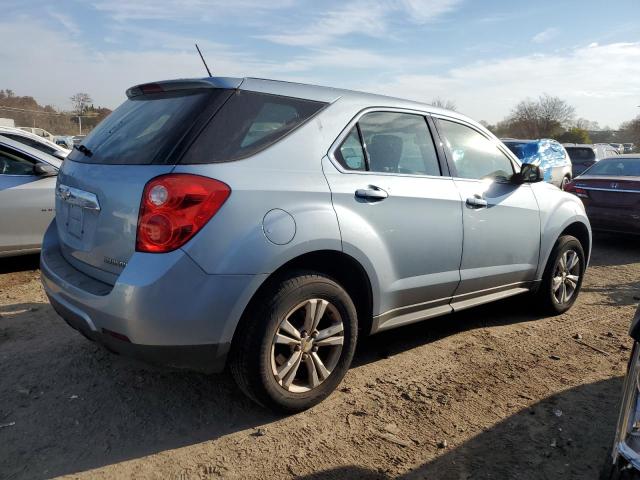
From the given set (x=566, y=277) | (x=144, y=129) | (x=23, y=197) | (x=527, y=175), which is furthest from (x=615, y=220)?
(x=23, y=197)

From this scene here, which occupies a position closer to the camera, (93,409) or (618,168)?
(93,409)

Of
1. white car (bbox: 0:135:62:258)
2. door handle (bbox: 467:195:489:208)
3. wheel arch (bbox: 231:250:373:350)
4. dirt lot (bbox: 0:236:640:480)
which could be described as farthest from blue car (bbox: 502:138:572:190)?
wheel arch (bbox: 231:250:373:350)

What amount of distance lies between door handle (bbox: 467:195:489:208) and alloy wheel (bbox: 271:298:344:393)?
4.46 ft

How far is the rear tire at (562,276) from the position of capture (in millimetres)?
4469

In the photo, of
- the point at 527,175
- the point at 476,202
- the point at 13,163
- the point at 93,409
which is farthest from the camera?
the point at 13,163

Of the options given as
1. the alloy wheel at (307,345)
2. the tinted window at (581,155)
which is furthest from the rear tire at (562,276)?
the tinted window at (581,155)

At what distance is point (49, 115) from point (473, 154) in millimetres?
60985

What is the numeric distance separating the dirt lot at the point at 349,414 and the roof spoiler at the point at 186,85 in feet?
5.83

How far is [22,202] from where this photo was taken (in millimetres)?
5301

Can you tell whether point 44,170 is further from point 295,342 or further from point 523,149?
point 523,149

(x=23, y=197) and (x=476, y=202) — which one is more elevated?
(x=476, y=202)

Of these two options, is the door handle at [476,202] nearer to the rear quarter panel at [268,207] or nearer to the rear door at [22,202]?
the rear quarter panel at [268,207]

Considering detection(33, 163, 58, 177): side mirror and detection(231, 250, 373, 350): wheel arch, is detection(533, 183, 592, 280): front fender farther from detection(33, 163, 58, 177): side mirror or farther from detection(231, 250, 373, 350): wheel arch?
detection(33, 163, 58, 177): side mirror

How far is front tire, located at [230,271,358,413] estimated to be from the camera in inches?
103
